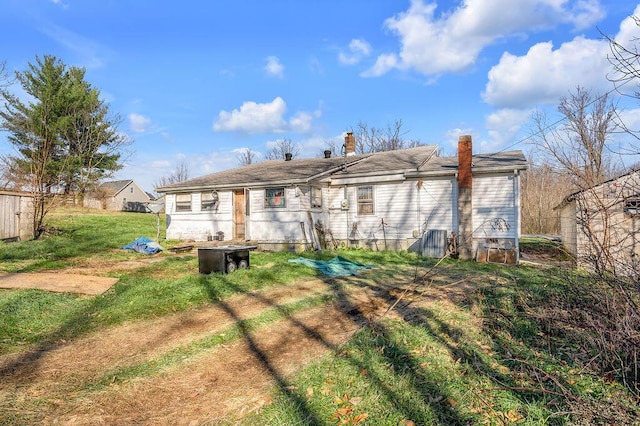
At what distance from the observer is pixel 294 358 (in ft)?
14.9

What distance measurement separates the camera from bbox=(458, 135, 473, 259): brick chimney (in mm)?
13609

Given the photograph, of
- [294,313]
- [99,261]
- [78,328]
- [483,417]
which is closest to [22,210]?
[99,261]

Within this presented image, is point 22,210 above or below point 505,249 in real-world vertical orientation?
above

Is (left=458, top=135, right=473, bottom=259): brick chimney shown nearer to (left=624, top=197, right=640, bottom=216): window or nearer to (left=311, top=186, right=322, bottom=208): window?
(left=624, top=197, right=640, bottom=216): window

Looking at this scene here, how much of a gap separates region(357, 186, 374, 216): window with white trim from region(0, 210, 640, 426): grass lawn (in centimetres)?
660

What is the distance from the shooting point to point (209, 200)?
664 inches

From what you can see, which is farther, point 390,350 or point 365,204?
point 365,204

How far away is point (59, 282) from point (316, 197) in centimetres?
968

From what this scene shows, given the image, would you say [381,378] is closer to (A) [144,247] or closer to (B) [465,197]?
(B) [465,197]

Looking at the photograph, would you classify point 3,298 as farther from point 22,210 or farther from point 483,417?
point 22,210

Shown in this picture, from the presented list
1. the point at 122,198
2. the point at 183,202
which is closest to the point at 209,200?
the point at 183,202

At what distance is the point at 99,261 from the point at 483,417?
10892 mm

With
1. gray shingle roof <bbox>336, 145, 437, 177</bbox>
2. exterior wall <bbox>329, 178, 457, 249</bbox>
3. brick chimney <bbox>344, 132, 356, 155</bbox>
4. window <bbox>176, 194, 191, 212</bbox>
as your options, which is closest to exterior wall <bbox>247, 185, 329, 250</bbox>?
exterior wall <bbox>329, 178, 457, 249</bbox>

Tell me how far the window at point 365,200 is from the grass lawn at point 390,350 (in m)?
6.61
